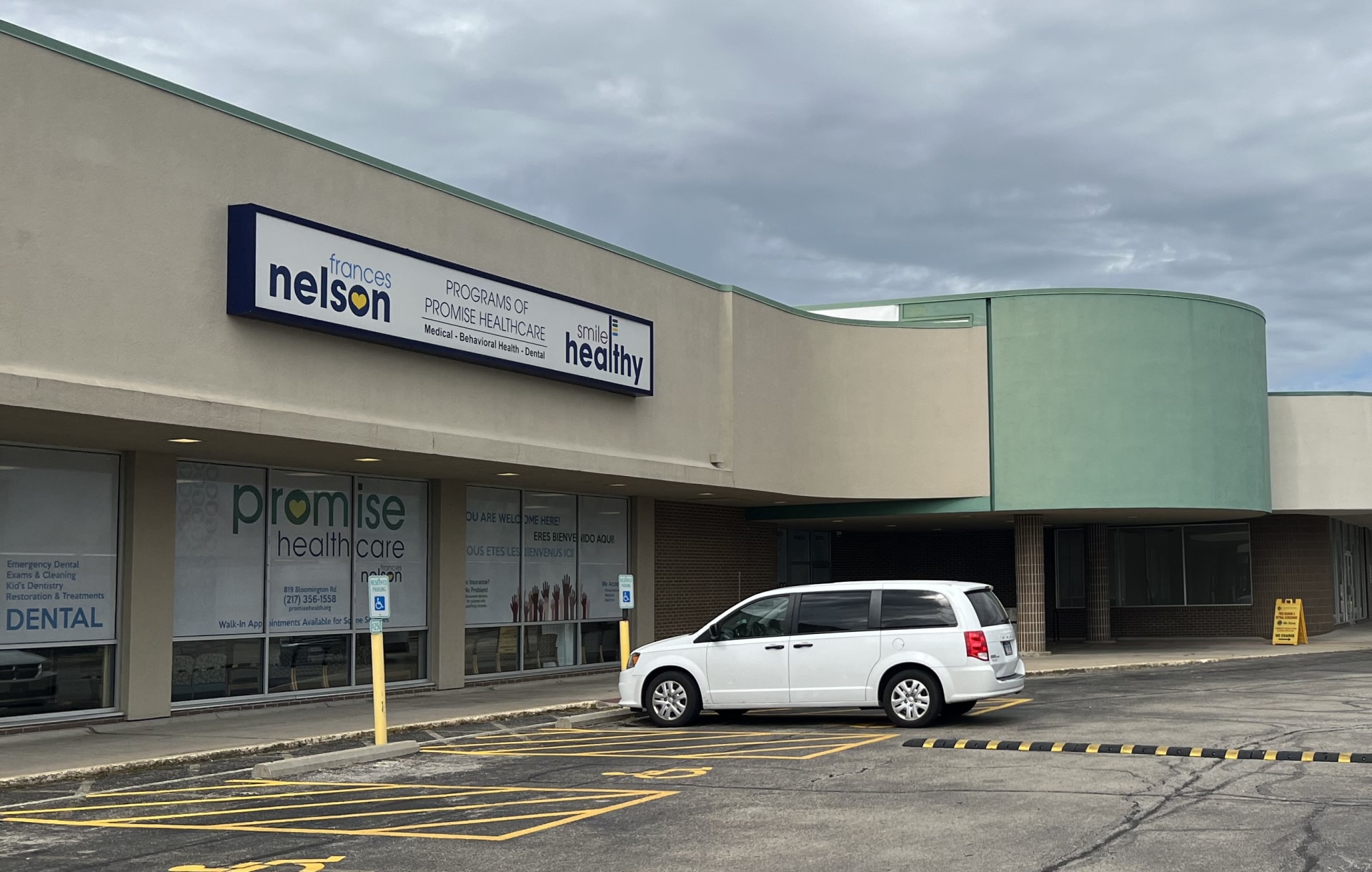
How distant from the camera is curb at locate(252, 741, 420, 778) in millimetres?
13555

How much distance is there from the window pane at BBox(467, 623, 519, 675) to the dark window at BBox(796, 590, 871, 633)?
324 inches

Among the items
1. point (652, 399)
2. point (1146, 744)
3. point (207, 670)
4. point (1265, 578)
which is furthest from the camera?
point (1265, 578)

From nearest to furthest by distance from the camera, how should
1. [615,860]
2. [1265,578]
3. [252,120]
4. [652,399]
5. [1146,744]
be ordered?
[615,860], [1146,744], [252,120], [652,399], [1265,578]

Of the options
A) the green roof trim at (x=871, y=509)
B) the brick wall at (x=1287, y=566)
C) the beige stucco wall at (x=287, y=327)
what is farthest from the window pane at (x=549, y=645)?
the brick wall at (x=1287, y=566)

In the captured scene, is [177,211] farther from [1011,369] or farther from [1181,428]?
[1181,428]

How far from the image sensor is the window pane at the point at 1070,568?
39656 millimetres

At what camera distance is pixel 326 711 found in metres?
19.0

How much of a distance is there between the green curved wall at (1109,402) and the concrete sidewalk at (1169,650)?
10.6 ft

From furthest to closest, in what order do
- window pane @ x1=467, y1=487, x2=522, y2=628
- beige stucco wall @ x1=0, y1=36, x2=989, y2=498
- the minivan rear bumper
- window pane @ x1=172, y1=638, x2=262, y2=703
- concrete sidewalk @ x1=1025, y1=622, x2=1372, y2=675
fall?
concrete sidewalk @ x1=1025, y1=622, x2=1372, y2=675, window pane @ x1=467, y1=487, x2=522, y2=628, window pane @ x1=172, y1=638, x2=262, y2=703, the minivan rear bumper, beige stucco wall @ x1=0, y1=36, x2=989, y2=498

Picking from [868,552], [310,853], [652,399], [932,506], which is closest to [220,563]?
[652,399]

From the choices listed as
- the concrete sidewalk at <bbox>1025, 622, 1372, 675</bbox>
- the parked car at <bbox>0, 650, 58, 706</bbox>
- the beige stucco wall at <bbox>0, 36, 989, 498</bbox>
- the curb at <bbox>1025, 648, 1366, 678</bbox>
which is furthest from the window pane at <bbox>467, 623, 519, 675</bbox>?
the concrete sidewalk at <bbox>1025, 622, 1372, 675</bbox>

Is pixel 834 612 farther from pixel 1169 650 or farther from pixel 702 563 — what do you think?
pixel 1169 650

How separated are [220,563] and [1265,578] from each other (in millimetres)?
28195

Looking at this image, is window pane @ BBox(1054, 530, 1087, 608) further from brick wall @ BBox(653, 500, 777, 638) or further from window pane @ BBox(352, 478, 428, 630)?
window pane @ BBox(352, 478, 428, 630)
